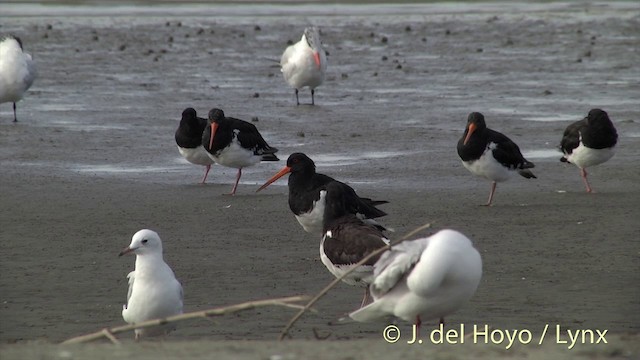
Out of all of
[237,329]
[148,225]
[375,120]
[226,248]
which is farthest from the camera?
[375,120]

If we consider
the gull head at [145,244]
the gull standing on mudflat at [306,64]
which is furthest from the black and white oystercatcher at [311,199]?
the gull standing on mudflat at [306,64]

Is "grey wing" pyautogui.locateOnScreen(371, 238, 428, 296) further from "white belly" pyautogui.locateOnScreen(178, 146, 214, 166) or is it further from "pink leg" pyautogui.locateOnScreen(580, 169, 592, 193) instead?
"white belly" pyautogui.locateOnScreen(178, 146, 214, 166)

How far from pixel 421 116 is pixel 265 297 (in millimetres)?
9782

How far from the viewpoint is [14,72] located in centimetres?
1942

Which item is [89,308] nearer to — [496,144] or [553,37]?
[496,144]

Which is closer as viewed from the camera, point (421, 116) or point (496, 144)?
point (496, 144)

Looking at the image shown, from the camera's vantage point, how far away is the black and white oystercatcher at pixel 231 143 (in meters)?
14.0

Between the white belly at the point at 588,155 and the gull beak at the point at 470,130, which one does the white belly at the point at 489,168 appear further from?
the white belly at the point at 588,155

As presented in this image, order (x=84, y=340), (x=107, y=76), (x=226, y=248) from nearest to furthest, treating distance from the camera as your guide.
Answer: (x=84, y=340)
(x=226, y=248)
(x=107, y=76)

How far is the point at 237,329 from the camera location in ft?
28.7

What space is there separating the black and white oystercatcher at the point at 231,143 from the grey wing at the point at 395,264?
19.1 feet

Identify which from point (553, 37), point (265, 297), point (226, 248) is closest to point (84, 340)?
point (265, 297)

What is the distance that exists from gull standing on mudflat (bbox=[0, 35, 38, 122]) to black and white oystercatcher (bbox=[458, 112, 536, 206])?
8075mm

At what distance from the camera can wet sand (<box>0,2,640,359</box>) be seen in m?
9.16
